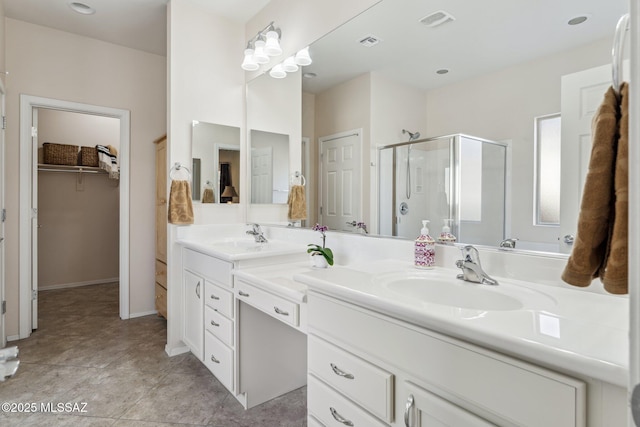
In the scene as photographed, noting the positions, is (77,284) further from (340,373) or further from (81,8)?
(340,373)

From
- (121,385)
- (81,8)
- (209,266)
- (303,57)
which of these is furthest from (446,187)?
(81,8)

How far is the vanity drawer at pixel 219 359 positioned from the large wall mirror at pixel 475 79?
108 cm

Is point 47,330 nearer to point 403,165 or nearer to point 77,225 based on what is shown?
point 77,225

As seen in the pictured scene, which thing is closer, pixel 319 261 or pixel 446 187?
pixel 446 187

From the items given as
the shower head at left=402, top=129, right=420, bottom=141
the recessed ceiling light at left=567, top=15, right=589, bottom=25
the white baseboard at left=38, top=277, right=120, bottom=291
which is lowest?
the white baseboard at left=38, top=277, right=120, bottom=291

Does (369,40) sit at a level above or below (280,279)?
above

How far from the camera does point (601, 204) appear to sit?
487 mm

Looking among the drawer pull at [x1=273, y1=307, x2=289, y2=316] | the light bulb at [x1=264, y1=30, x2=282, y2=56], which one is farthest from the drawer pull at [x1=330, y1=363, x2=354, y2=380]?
the light bulb at [x1=264, y1=30, x2=282, y2=56]

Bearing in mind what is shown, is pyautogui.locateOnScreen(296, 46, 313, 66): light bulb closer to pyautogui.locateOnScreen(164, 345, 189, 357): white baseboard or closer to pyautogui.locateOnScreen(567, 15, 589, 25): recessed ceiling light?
pyautogui.locateOnScreen(567, 15, 589, 25): recessed ceiling light

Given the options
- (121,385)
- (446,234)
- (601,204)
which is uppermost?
(601,204)

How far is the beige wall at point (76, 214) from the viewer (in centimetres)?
429

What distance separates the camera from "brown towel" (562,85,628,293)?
48cm

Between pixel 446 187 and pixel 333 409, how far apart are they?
976mm

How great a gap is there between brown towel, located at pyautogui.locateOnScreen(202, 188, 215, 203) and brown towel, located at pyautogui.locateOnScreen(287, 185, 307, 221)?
0.72 meters
